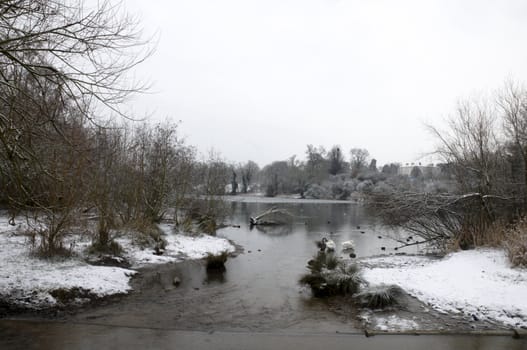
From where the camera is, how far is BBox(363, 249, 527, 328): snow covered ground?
7748 millimetres

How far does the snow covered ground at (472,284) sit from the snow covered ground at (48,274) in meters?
7.07

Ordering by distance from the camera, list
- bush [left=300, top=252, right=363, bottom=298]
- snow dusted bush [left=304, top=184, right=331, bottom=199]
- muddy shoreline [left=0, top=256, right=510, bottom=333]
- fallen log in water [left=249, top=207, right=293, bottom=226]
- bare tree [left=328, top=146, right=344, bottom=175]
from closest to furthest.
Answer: muddy shoreline [left=0, top=256, right=510, bottom=333] < bush [left=300, top=252, right=363, bottom=298] < fallen log in water [left=249, top=207, right=293, bottom=226] < snow dusted bush [left=304, top=184, right=331, bottom=199] < bare tree [left=328, top=146, right=344, bottom=175]

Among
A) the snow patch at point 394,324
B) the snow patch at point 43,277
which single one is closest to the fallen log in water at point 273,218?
the snow patch at point 43,277

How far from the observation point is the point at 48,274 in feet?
30.4

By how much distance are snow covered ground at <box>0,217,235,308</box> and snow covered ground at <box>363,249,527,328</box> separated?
7.07m

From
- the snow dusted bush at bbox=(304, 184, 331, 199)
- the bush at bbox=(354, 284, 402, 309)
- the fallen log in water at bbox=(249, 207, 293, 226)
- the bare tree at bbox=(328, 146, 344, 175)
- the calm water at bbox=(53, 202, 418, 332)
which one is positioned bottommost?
the calm water at bbox=(53, 202, 418, 332)

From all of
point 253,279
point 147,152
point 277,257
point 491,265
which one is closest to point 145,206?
point 147,152

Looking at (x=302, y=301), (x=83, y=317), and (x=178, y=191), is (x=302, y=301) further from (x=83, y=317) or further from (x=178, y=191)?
(x=178, y=191)

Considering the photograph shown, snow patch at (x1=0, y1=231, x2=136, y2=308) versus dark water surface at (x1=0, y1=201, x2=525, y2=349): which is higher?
snow patch at (x1=0, y1=231, x2=136, y2=308)

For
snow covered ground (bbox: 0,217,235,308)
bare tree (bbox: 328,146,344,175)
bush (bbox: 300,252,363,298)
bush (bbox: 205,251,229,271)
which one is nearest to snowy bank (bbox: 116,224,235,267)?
snow covered ground (bbox: 0,217,235,308)

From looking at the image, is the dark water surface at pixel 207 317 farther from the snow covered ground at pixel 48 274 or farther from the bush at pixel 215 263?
the snow covered ground at pixel 48 274

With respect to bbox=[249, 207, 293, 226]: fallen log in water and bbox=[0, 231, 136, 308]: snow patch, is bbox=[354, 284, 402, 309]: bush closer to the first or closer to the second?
bbox=[0, 231, 136, 308]: snow patch

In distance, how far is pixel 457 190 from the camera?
16.6 metres

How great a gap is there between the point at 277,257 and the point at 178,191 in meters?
8.23
